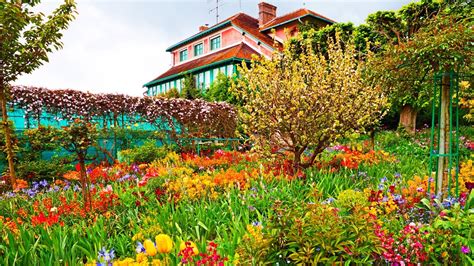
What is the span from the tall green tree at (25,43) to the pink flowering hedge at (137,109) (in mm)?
4595

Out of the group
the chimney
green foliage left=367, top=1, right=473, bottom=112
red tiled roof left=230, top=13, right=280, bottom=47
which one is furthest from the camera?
the chimney

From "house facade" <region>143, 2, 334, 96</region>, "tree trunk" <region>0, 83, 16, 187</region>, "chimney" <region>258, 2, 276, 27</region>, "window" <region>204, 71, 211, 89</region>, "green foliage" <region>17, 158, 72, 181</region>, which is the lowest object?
"green foliage" <region>17, 158, 72, 181</region>

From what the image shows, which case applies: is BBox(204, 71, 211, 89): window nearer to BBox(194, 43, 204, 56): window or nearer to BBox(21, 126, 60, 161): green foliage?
BBox(194, 43, 204, 56): window

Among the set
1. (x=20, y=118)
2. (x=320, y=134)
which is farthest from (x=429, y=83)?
(x=20, y=118)

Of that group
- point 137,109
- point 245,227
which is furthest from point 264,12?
point 245,227

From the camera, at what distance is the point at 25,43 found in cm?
552

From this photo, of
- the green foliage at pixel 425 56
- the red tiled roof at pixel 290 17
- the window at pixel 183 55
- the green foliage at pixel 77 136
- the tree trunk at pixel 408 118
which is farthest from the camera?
the window at pixel 183 55

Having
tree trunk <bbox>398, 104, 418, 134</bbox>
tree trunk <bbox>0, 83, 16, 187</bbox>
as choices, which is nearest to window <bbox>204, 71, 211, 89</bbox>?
tree trunk <bbox>398, 104, 418, 134</bbox>

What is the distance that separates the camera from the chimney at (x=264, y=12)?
2622 cm

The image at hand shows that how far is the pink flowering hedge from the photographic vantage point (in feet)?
32.7

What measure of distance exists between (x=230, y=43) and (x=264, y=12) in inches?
162

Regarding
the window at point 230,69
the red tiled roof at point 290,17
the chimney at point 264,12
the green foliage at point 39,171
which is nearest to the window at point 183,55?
the chimney at point 264,12

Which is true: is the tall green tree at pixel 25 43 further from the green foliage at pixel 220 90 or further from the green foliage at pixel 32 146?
the green foliage at pixel 220 90

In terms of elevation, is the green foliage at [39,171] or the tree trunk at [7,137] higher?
the tree trunk at [7,137]
